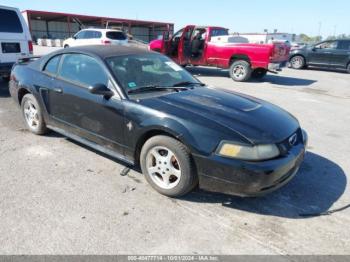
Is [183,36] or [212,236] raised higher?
[183,36]

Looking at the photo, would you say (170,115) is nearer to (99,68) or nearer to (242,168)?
(242,168)

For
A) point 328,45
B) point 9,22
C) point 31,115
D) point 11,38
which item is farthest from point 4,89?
point 328,45

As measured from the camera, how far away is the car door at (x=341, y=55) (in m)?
14.8

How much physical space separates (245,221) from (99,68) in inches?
95.1

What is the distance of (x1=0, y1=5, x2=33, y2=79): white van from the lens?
24.0 feet

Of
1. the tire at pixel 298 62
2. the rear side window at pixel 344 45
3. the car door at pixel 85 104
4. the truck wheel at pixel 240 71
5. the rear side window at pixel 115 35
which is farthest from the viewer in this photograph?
the rear side window at pixel 115 35

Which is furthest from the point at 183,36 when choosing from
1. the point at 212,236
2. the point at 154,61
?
the point at 212,236

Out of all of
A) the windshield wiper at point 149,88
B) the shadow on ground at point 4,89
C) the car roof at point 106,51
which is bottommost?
the shadow on ground at point 4,89

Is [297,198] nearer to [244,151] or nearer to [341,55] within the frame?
[244,151]

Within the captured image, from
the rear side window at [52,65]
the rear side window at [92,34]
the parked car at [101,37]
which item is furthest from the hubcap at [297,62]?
the rear side window at [52,65]

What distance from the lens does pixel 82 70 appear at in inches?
155

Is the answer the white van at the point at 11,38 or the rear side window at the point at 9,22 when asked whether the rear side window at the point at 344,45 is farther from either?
the rear side window at the point at 9,22

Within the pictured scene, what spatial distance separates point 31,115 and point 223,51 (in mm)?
8185

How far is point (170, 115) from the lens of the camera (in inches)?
120
